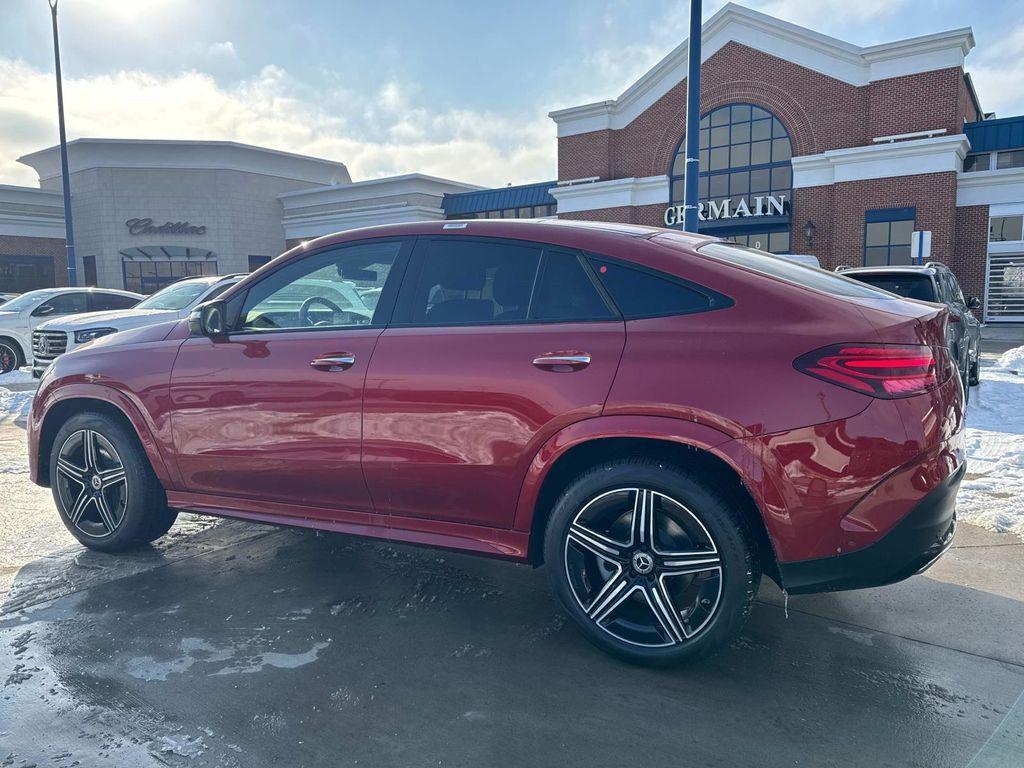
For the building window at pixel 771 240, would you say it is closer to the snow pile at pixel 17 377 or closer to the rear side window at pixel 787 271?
the snow pile at pixel 17 377

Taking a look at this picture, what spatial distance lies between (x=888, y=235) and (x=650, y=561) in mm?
26039

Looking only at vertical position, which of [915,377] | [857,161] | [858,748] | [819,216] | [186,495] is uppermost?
[857,161]

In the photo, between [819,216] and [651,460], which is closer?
[651,460]

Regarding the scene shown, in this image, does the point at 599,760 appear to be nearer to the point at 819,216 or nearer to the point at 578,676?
the point at 578,676

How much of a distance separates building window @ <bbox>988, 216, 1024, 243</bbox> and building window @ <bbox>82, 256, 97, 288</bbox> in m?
41.4

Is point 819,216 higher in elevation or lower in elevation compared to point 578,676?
higher

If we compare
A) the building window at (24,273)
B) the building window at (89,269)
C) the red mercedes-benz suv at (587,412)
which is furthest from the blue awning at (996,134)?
the building window at (24,273)

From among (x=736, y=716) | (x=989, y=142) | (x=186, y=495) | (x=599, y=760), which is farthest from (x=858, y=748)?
(x=989, y=142)

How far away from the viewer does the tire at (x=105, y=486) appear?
13.6 feet

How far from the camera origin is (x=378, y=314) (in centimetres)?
350

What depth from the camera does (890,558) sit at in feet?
8.62

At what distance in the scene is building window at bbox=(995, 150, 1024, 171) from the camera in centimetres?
2581

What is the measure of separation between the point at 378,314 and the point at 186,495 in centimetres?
156

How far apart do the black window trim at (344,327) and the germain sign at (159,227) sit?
39.9 meters
